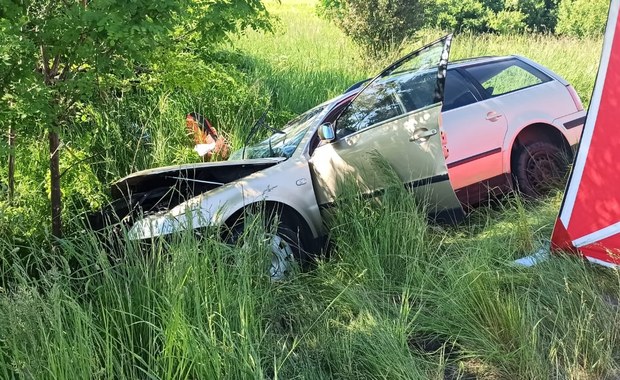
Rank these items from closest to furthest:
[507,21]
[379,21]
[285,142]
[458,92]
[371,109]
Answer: [371,109] < [285,142] < [458,92] < [379,21] < [507,21]

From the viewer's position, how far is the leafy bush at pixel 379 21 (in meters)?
13.5

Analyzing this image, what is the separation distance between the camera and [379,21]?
44.4 feet

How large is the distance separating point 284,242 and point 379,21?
33.2 ft

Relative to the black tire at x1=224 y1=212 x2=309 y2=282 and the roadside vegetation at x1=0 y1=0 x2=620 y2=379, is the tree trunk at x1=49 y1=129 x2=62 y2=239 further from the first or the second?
the black tire at x1=224 y1=212 x2=309 y2=282

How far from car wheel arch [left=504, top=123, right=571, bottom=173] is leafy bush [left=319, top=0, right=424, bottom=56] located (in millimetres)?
7720

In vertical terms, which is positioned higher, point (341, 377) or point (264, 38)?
point (264, 38)

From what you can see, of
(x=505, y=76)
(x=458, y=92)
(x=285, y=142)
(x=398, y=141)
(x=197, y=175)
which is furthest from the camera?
(x=505, y=76)

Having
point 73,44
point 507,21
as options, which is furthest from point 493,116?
point 507,21

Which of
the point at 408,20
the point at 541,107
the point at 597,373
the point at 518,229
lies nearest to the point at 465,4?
the point at 408,20

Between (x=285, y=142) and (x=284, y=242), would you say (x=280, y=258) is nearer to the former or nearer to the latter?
(x=284, y=242)

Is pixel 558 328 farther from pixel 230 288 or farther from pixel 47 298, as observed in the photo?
pixel 47 298

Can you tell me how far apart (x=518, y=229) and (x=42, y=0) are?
157 inches

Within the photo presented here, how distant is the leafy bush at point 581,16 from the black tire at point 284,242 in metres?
21.3

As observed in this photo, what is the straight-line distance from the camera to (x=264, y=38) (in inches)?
562
